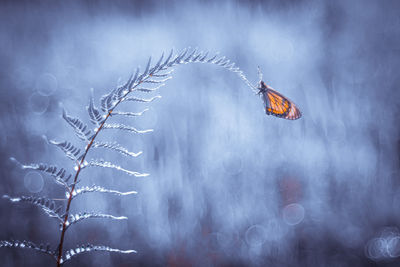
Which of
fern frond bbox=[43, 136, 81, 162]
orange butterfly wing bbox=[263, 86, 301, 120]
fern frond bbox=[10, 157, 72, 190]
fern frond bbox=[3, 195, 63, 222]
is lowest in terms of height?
fern frond bbox=[3, 195, 63, 222]

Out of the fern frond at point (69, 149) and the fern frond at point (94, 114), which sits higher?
the fern frond at point (94, 114)

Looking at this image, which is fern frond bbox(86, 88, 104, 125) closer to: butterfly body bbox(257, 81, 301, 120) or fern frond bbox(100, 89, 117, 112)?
fern frond bbox(100, 89, 117, 112)

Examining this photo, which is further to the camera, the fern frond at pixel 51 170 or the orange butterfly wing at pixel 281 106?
the orange butterfly wing at pixel 281 106

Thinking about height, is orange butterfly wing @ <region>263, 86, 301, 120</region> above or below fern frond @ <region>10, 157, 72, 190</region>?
above

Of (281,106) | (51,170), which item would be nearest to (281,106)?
(281,106)

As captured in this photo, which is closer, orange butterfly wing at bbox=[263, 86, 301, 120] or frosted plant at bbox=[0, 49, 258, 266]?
frosted plant at bbox=[0, 49, 258, 266]

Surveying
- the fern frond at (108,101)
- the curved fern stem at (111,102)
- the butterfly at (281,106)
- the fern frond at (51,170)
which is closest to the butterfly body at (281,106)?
the butterfly at (281,106)

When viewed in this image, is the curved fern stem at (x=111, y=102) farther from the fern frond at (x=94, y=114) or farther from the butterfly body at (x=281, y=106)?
the butterfly body at (x=281, y=106)

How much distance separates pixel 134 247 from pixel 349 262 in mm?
2882

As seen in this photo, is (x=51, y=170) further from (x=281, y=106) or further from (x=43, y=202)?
(x=281, y=106)

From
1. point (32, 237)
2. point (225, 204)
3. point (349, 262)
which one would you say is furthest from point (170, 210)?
point (349, 262)

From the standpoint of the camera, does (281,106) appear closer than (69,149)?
No

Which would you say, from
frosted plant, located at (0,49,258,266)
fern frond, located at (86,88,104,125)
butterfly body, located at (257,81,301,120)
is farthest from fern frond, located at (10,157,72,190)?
butterfly body, located at (257,81,301,120)

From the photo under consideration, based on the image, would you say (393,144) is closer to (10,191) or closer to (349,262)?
(349,262)
